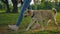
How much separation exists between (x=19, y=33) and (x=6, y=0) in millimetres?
15193

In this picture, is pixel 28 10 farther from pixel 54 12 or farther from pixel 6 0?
pixel 6 0

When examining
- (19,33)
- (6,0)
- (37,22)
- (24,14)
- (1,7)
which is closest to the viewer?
(19,33)

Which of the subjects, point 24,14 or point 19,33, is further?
point 24,14

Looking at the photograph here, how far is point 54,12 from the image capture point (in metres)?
6.40

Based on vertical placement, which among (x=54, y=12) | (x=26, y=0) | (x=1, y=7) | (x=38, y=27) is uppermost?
(x=26, y=0)

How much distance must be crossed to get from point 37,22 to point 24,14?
637 mm

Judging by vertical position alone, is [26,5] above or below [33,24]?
above

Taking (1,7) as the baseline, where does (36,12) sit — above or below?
above

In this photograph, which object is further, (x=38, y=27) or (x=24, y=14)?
(x=38, y=27)

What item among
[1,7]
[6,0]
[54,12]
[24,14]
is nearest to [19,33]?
[24,14]

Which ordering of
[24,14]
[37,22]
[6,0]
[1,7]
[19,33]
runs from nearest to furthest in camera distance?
1. [19,33]
2. [24,14]
3. [37,22]
4. [6,0]
5. [1,7]

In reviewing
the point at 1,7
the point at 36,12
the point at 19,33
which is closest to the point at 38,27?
the point at 36,12

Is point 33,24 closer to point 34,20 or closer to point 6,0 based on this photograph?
point 34,20

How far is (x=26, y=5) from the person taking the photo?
5.98 meters
